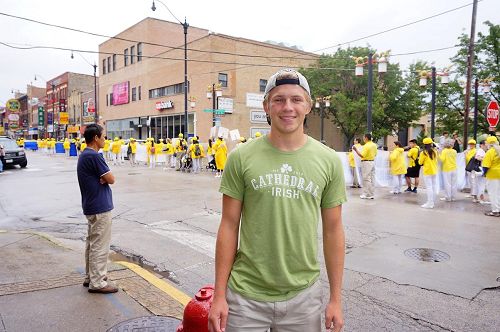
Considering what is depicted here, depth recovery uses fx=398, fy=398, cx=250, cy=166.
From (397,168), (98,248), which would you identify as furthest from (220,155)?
(98,248)

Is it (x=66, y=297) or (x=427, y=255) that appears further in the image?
(x=427, y=255)

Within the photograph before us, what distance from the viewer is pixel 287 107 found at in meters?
2.03

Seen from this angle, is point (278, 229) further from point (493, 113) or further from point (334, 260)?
point (493, 113)

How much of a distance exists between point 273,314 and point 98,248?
2.99 meters

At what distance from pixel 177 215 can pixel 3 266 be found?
422 cm

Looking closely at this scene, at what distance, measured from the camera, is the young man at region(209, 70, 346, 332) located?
1993 mm

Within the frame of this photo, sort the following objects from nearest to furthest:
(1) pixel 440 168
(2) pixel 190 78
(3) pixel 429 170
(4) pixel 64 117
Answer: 1. (3) pixel 429 170
2. (1) pixel 440 168
3. (2) pixel 190 78
4. (4) pixel 64 117

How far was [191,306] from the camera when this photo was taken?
2.63 metres

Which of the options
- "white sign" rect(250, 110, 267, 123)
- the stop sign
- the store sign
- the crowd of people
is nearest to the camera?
the crowd of people

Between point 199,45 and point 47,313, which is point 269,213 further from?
point 199,45

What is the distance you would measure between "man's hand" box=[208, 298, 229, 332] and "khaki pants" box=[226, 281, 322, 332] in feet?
0.08

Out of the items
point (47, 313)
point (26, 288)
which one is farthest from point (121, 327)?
point (26, 288)

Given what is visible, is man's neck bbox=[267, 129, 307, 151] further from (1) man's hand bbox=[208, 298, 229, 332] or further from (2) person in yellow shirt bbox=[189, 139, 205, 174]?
(2) person in yellow shirt bbox=[189, 139, 205, 174]

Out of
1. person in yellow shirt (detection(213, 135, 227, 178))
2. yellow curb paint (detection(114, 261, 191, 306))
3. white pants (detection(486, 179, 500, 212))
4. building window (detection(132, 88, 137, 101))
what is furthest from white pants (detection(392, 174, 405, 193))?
building window (detection(132, 88, 137, 101))
